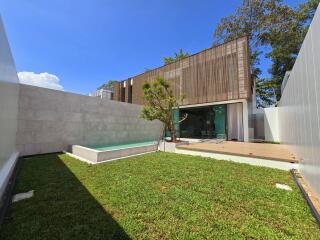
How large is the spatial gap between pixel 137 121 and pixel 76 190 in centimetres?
893

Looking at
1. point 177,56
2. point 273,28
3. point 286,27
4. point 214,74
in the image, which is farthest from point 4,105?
point 177,56

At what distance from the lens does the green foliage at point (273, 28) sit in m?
15.6

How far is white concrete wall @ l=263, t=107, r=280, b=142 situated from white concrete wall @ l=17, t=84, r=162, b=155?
10.6 meters

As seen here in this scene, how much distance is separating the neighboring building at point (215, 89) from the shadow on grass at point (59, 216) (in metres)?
10.1

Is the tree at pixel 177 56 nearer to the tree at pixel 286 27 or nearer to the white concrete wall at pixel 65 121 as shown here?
the tree at pixel 286 27

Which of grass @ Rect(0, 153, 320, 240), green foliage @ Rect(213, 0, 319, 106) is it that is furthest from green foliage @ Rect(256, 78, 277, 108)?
grass @ Rect(0, 153, 320, 240)

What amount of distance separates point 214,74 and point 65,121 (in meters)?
10.0

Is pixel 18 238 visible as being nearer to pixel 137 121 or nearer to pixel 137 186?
pixel 137 186

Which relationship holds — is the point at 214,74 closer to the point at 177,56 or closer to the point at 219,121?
the point at 219,121

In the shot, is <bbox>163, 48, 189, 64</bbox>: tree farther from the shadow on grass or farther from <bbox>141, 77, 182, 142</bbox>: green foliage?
the shadow on grass

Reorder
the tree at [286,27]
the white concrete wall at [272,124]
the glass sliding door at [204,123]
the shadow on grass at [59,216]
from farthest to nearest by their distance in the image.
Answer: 1. the tree at [286,27]
2. the glass sliding door at [204,123]
3. the white concrete wall at [272,124]
4. the shadow on grass at [59,216]

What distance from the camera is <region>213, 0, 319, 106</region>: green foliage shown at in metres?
15.6

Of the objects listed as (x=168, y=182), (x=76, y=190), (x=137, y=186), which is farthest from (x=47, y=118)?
(x=168, y=182)

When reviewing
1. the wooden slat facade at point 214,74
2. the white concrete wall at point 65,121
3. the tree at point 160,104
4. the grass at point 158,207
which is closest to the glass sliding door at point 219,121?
the wooden slat facade at point 214,74
